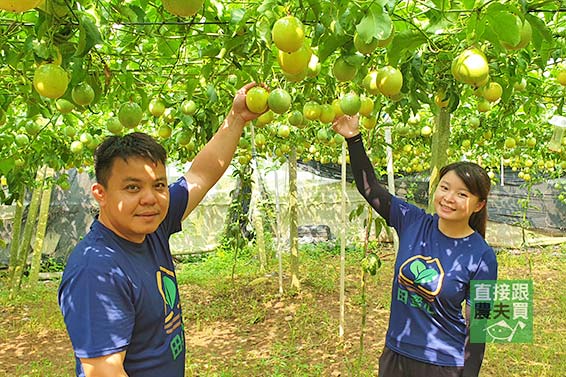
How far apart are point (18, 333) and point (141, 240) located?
4.69 m

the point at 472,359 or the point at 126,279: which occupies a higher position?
the point at 126,279

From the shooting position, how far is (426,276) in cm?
194

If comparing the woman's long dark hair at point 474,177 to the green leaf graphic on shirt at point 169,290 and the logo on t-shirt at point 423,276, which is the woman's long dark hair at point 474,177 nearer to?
the logo on t-shirt at point 423,276

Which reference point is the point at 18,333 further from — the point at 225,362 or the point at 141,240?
the point at 141,240

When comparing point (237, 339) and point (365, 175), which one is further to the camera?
point (237, 339)

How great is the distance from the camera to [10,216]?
9391 millimetres

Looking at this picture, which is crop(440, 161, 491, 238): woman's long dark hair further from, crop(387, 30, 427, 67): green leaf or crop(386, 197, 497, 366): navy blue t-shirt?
crop(387, 30, 427, 67): green leaf

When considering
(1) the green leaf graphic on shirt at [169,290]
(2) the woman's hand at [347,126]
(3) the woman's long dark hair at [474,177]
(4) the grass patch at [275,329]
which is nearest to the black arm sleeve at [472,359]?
(3) the woman's long dark hair at [474,177]

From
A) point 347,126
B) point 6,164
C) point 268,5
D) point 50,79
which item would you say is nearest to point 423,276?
point 347,126

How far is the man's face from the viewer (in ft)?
4.57

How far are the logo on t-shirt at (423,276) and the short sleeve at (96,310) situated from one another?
1.20m

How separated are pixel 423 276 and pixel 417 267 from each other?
5 centimetres

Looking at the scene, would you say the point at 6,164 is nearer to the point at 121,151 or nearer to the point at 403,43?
the point at 121,151

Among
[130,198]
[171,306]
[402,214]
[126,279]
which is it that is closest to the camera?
[126,279]
